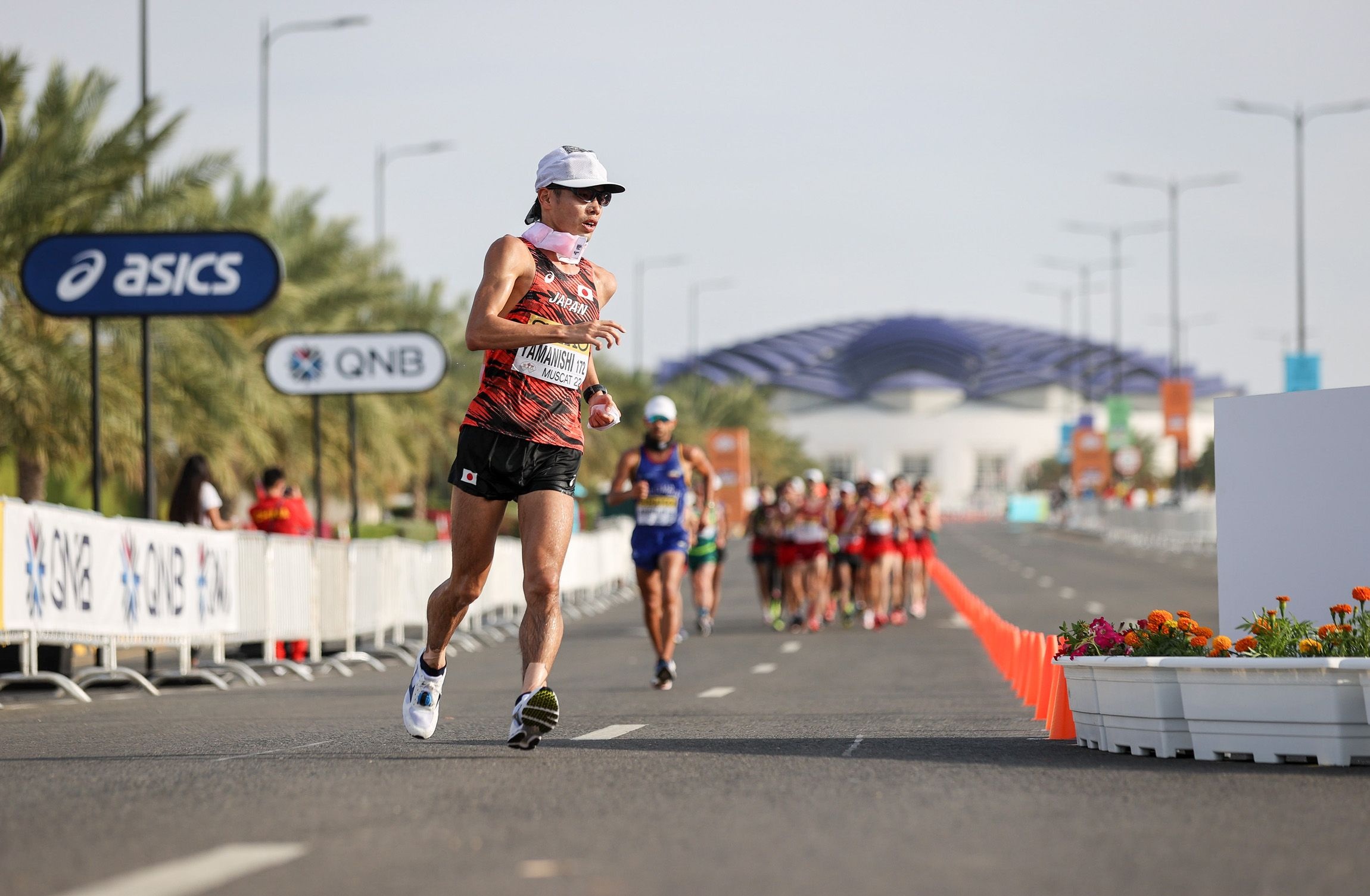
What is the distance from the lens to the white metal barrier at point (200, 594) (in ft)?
41.6

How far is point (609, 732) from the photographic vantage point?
8.91m

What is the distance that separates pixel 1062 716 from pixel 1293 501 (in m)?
1.58

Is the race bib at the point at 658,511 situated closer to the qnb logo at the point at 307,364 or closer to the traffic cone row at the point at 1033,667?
the traffic cone row at the point at 1033,667

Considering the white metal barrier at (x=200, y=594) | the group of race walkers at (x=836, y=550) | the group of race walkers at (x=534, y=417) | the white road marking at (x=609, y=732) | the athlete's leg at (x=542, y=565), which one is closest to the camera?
the group of race walkers at (x=534, y=417)

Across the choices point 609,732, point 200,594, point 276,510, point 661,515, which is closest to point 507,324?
point 609,732

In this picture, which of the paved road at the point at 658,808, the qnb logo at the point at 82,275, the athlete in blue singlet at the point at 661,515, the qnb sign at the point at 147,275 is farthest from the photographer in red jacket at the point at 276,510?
the paved road at the point at 658,808

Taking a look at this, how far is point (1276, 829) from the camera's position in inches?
216

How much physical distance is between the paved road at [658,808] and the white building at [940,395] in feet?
532

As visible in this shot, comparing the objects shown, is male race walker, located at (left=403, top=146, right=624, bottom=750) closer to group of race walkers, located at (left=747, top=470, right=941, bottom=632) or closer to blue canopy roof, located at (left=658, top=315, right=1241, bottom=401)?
group of race walkers, located at (left=747, top=470, right=941, bottom=632)

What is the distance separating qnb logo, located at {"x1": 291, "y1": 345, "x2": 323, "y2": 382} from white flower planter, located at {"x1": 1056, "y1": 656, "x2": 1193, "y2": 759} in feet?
48.5

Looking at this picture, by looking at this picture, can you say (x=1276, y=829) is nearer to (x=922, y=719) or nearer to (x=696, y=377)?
(x=922, y=719)

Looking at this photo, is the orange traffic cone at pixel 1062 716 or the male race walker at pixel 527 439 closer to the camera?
the male race walker at pixel 527 439

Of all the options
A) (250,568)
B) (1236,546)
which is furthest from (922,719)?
(250,568)

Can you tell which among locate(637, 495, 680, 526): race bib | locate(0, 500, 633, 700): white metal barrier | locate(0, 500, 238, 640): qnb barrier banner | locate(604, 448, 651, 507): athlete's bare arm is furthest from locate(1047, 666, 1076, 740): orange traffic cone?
locate(0, 500, 238, 640): qnb barrier banner
